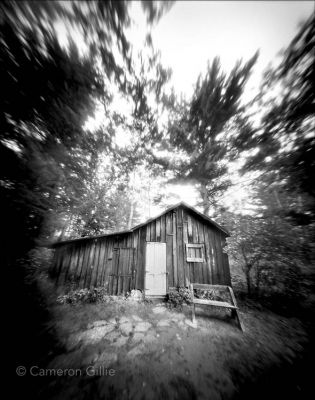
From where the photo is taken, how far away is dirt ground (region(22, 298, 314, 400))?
258 cm

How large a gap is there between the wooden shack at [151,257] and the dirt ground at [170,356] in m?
1.93

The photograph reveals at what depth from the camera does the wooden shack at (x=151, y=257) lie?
7.66m

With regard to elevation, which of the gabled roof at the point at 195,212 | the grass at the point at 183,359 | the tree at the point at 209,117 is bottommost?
Answer: the grass at the point at 183,359

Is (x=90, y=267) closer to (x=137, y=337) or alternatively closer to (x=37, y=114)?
(x=137, y=337)

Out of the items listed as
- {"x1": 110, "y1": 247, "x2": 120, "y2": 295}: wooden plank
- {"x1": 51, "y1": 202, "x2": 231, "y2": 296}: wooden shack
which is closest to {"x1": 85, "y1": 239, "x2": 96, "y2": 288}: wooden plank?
{"x1": 51, "y1": 202, "x2": 231, "y2": 296}: wooden shack

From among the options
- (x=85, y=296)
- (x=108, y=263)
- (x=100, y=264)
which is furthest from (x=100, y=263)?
(x=85, y=296)

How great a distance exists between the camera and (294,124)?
2.82 meters

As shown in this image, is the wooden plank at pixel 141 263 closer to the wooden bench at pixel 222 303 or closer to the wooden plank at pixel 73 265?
the wooden bench at pixel 222 303

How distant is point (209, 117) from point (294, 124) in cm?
181

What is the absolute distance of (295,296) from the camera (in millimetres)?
6539

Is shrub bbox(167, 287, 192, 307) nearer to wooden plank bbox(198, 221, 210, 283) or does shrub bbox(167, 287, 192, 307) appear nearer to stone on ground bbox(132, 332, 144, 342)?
wooden plank bbox(198, 221, 210, 283)

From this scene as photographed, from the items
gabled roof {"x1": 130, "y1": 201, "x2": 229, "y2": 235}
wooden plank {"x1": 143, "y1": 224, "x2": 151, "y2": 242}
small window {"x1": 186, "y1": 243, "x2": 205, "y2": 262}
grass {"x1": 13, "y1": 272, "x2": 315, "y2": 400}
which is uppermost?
gabled roof {"x1": 130, "y1": 201, "x2": 229, "y2": 235}

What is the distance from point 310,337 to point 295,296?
254 cm

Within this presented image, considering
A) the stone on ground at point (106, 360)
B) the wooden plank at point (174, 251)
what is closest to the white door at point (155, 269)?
the wooden plank at point (174, 251)
